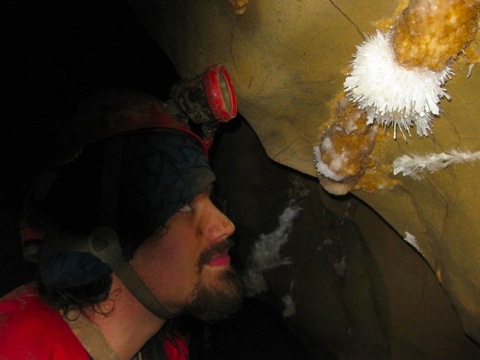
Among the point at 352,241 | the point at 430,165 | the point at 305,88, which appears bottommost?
the point at 352,241

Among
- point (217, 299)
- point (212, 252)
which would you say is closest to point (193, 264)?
point (212, 252)

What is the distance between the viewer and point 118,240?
1719 mm

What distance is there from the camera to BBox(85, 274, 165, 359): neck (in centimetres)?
185

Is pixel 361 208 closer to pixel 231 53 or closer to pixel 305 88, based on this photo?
pixel 305 88

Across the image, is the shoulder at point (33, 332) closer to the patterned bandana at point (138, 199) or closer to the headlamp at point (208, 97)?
the patterned bandana at point (138, 199)

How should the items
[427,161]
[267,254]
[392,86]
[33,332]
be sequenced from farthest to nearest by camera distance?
[267,254]
[427,161]
[33,332]
[392,86]

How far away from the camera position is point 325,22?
1708 millimetres

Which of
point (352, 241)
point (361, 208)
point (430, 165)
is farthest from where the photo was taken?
point (352, 241)

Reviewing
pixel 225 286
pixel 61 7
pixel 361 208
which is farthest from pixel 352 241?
pixel 61 7

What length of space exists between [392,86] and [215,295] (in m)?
1.22

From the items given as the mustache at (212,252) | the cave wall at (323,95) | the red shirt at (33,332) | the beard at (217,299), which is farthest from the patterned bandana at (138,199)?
the cave wall at (323,95)

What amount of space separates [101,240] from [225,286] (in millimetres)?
635

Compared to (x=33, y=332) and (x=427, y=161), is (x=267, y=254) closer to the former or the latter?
(x=427, y=161)

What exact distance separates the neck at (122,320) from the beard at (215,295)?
0.24 meters
